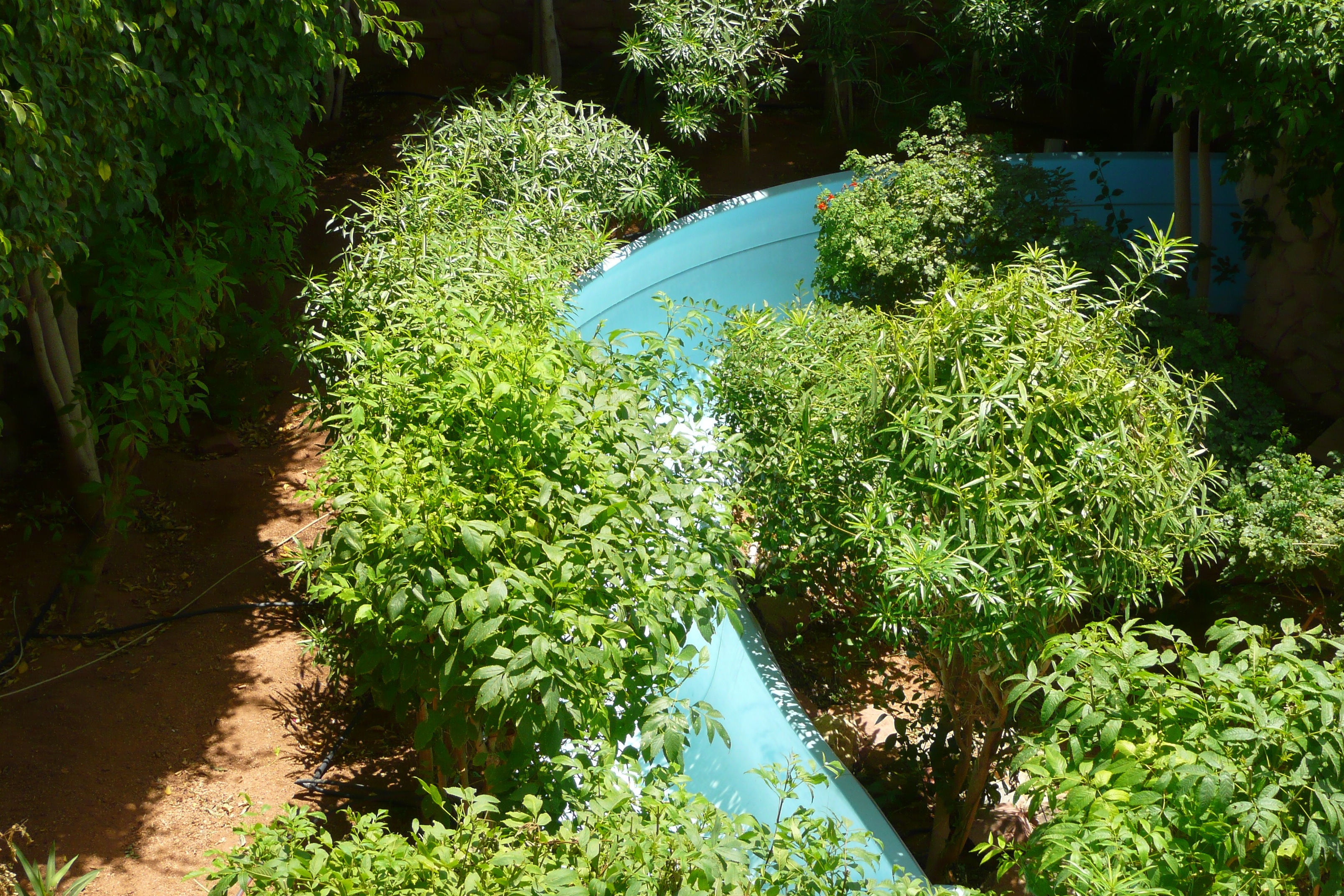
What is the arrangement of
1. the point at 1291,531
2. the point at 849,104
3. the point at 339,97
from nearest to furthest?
the point at 1291,531
the point at 339,97
the point at 849,104

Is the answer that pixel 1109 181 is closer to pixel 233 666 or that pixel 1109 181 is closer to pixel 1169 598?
pixel 1169 598

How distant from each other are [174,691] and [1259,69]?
5845 mm

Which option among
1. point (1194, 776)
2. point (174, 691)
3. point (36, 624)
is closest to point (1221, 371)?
point (1194, 776)

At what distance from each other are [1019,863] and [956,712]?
65.6 inches

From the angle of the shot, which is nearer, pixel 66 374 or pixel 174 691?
pixel 174 691

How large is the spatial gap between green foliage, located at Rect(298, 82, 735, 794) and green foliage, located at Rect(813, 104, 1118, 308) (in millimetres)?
2724

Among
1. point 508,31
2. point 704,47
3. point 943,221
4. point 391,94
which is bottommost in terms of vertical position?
point 943,221

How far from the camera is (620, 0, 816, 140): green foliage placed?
24.7 ft

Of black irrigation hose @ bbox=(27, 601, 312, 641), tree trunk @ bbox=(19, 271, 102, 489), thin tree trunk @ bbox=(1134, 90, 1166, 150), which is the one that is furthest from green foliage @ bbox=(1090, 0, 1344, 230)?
tree trunk @ bbox=(19, 271, 102, 489)

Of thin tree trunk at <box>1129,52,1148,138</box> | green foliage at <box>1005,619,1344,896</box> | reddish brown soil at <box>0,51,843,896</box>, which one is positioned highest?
thin tree trunk at <box>1129,52,1148,138</box>

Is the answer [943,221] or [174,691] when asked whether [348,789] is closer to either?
[174,691]

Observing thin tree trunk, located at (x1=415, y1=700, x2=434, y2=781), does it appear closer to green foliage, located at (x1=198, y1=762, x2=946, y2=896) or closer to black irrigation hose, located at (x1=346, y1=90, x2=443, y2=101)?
green foliage, located at (x1=198, y1=762, x2=946, y2=896)

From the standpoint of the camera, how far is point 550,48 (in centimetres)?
861

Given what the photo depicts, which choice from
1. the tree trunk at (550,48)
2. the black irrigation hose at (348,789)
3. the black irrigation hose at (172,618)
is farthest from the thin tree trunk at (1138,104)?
the black irrigation hose at (348,789)
